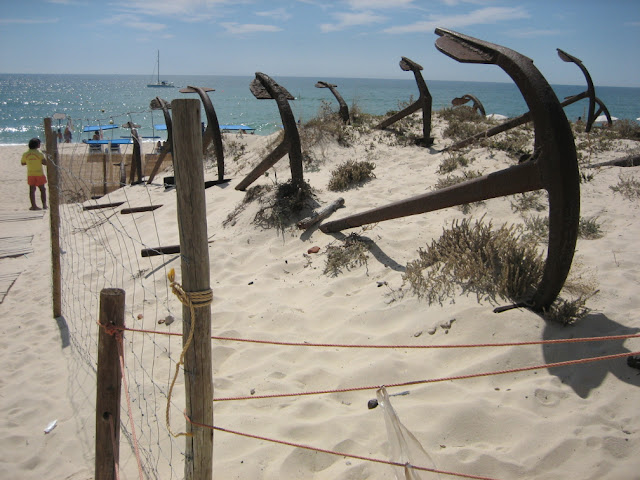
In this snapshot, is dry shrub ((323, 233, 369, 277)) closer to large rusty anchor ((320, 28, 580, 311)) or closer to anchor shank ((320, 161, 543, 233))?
anchor shank ((320, 161, 543, 233))

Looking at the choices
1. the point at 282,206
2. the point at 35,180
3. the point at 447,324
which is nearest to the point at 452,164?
the point at 282,206

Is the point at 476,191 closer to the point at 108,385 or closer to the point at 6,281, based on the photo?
the point at 108,385

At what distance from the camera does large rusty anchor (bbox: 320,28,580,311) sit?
246cm

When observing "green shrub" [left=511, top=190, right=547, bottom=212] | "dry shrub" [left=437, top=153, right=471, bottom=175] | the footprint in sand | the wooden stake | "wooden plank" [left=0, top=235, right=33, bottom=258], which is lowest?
"wooden plank" [left=0, top=235, right=33, bottom=258]

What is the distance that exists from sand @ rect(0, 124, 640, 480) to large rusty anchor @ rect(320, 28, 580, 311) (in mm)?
504

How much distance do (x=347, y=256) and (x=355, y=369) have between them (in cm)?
158

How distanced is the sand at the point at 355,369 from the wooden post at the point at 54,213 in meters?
0.25

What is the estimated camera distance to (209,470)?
1897mm

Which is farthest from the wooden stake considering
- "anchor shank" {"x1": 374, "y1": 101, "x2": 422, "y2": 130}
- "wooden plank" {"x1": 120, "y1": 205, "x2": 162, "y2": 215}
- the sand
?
"wooden plank" {"x1": 120, "y1": 205, "x2": 162, "y2": 215}

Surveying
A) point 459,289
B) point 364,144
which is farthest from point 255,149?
point 459,289

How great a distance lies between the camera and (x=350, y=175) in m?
6.21

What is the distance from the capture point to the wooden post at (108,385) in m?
1.86

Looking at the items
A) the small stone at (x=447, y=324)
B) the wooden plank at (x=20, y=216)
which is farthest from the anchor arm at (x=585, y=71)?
the wooden plank at (x=20, y=216)

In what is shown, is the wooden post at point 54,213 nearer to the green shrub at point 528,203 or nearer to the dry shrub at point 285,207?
the dry shrub at point 285,207
